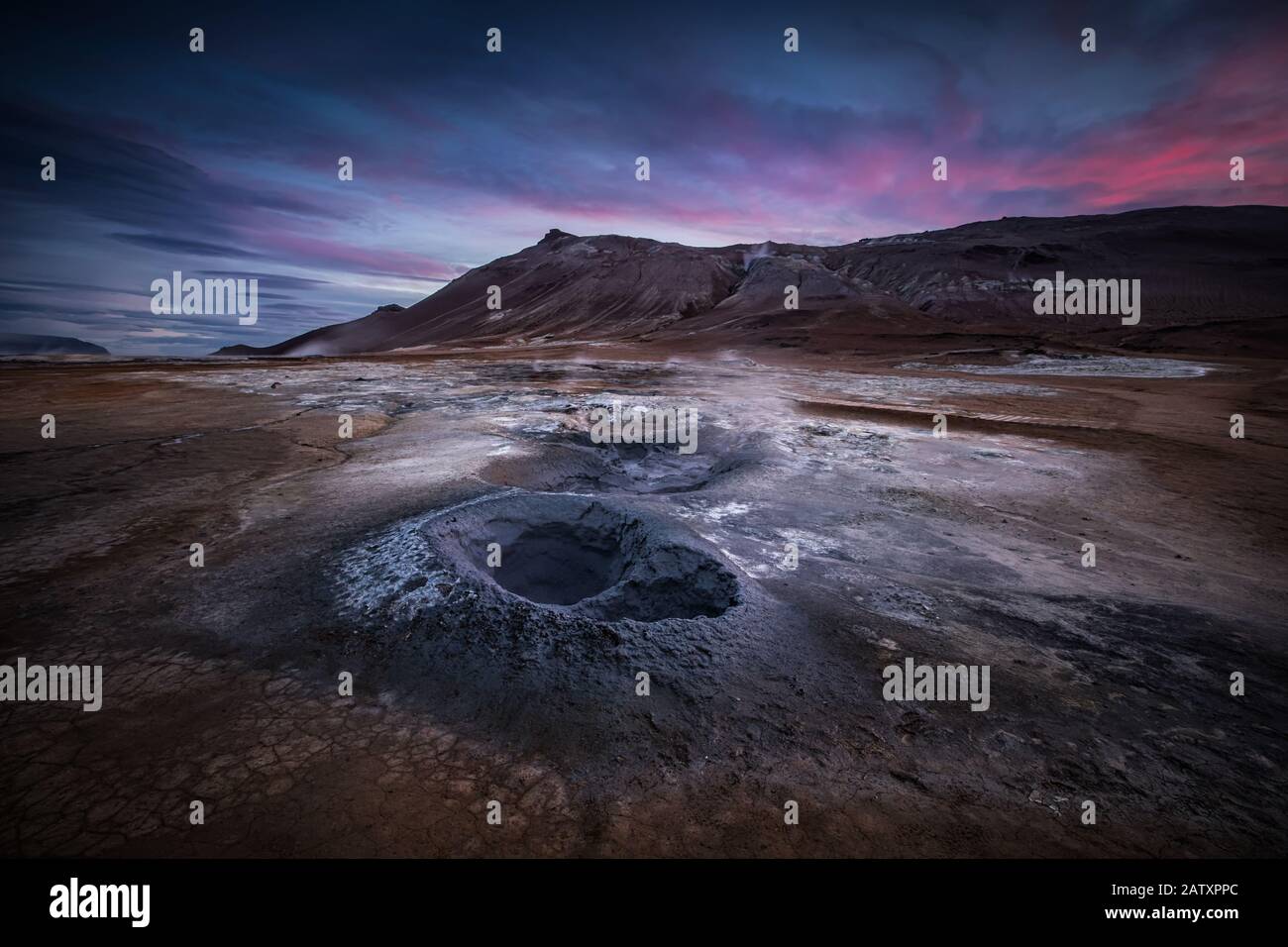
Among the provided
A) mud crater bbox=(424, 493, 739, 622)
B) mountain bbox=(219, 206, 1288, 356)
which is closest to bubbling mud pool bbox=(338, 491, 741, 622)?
mud crater bbox=(424, 493, 739, 622)

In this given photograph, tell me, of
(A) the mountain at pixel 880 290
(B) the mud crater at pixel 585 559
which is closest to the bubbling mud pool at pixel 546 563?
(B) the mud crater at pixel 585 559

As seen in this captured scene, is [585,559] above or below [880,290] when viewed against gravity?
below

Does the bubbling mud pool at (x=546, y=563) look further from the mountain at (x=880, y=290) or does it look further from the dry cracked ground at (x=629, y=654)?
the mountain at (x=880, y=290)

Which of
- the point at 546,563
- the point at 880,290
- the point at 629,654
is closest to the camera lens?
the point at 629,654

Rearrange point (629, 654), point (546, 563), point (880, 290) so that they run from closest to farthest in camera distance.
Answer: point (629, 654) < point (546, 563) < point (880, 290)

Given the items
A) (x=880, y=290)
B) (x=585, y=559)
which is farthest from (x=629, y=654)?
(x=880, y=290)

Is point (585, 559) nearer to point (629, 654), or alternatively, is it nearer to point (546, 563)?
point (546, 563)
